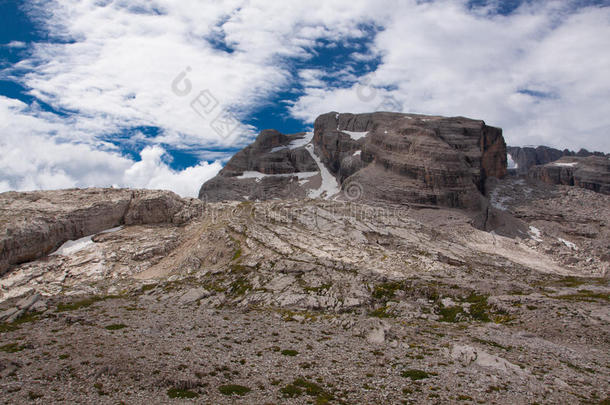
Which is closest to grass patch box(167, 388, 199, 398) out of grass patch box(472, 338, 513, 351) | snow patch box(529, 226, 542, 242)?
grass patch box(472, 338, 513, 351)

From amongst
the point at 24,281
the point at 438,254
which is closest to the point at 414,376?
the point at 438,254

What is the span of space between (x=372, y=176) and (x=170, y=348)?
331ft

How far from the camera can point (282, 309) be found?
41625mm

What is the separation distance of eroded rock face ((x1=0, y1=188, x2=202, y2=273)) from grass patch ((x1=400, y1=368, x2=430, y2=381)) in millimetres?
60919

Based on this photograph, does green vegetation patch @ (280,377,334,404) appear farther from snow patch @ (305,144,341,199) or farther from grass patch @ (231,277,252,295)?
snow patch @ (305,144,341,199)

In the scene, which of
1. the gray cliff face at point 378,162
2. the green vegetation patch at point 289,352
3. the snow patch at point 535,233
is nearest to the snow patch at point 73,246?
the green vegetation patch at point 289,352

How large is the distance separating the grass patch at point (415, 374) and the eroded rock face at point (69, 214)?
200 feet

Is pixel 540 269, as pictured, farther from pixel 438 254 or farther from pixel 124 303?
pixel 124 303

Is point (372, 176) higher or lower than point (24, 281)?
higher

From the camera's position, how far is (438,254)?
211ft

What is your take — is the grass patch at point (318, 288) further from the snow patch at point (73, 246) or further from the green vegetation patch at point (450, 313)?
the snow patch at point (73, 246)

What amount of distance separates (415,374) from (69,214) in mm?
66570

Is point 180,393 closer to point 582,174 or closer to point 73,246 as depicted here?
point 73,246

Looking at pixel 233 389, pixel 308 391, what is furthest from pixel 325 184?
pixel 233 389
